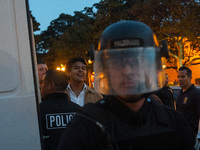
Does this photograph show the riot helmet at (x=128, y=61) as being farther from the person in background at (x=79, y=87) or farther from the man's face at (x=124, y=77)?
the person in background at (x=79, y=87)

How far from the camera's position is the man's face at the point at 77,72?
3.60 metres

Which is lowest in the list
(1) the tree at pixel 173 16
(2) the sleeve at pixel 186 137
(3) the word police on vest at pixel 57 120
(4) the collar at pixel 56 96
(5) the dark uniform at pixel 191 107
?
(5) the dark uniform at pixel 191 107

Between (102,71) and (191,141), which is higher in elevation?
(102,71)

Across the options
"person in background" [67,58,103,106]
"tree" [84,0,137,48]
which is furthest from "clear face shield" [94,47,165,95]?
"tree" [84,0,137,48]

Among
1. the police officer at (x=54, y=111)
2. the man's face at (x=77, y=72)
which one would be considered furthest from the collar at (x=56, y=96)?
the man's face at (x=77, y=72)

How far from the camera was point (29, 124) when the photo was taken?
6.88 feet

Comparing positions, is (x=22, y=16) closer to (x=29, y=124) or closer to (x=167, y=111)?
(x=29, y=124)

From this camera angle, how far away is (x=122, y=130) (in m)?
1.23

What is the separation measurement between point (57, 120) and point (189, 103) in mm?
2628

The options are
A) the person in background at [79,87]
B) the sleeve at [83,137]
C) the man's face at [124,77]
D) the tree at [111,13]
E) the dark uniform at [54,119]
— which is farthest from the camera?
the tree at [111,13]

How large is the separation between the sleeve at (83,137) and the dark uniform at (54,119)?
50.6 inches

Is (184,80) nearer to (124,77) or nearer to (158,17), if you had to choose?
(124,77)

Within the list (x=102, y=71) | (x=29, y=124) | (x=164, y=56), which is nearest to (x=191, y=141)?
(x=164, y=56)

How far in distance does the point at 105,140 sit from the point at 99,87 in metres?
0.39
